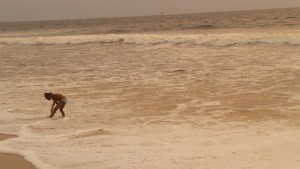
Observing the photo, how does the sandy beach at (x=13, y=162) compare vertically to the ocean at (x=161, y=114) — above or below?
above

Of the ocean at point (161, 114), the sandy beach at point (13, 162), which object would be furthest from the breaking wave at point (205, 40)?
the sandy beach at point (13, 162)

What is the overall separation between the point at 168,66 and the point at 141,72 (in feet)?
5.43

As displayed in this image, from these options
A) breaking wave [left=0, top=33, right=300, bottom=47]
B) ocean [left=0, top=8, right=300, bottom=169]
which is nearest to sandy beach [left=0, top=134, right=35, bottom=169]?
ocean [left=0, top=8, right=300, bottom=169]

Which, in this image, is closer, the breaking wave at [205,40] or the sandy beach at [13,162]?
the sandy beach at [13,162]

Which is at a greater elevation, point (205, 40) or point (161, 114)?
point (205, 40)

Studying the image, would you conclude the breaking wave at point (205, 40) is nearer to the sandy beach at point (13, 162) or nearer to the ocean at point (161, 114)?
the ocean at point (161, 114)

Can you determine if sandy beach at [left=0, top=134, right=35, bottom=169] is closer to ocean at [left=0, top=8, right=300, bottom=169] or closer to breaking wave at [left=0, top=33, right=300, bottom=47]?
ocean at [left=0, top=8, right=300, bottom=169]

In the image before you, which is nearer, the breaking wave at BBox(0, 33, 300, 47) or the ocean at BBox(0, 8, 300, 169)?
the ocean at BBox(0, 8, 300, 169)

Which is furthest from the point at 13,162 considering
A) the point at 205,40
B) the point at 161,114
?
the point at 205,40

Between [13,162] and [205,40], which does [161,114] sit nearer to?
[13,162]

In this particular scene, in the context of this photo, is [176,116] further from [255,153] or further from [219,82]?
[219,82]

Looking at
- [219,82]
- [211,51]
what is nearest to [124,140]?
[219,82]

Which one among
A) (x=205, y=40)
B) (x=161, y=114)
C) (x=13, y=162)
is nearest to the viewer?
(x=13, y=162)

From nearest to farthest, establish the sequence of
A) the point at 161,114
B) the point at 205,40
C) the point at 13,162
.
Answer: the point at 13,162 → the point at 161,114 → the point at 205,40
